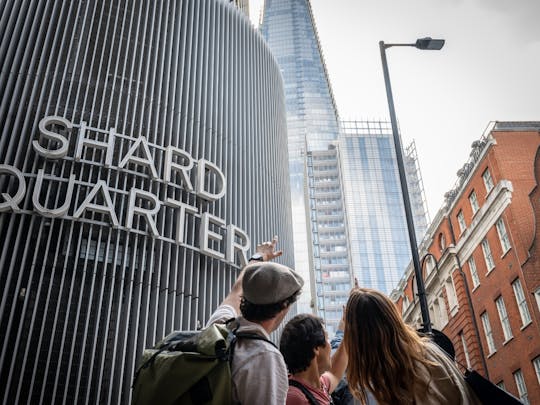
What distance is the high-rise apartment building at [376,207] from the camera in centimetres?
11969

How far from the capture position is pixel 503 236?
25141 millimetres

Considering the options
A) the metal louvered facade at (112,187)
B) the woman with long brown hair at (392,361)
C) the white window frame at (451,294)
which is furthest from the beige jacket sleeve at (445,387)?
the white window frame at (451,294)

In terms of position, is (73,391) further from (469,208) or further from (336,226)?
(336,226)

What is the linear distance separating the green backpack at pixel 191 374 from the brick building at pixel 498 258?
871 inches

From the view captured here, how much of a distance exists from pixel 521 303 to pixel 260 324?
922 inches

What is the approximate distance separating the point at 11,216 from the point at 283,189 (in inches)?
421

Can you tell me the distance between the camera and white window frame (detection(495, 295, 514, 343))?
24625 mm

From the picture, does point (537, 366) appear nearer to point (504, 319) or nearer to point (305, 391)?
point (504, 319)

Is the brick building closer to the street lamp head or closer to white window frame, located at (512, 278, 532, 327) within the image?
white window frame, located at (512, 278, 532, 327)

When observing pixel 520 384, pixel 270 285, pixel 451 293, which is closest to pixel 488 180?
pixel 451 293

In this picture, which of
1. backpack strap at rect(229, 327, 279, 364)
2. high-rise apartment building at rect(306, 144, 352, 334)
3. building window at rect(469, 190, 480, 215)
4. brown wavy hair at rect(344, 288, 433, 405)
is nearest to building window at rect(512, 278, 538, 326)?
building window at rect(469, 190, 480, 215)

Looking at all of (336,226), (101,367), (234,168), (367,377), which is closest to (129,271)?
(101,367)

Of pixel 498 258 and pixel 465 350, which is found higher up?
pixel 498 258

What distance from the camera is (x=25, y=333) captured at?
10656 millimetres
